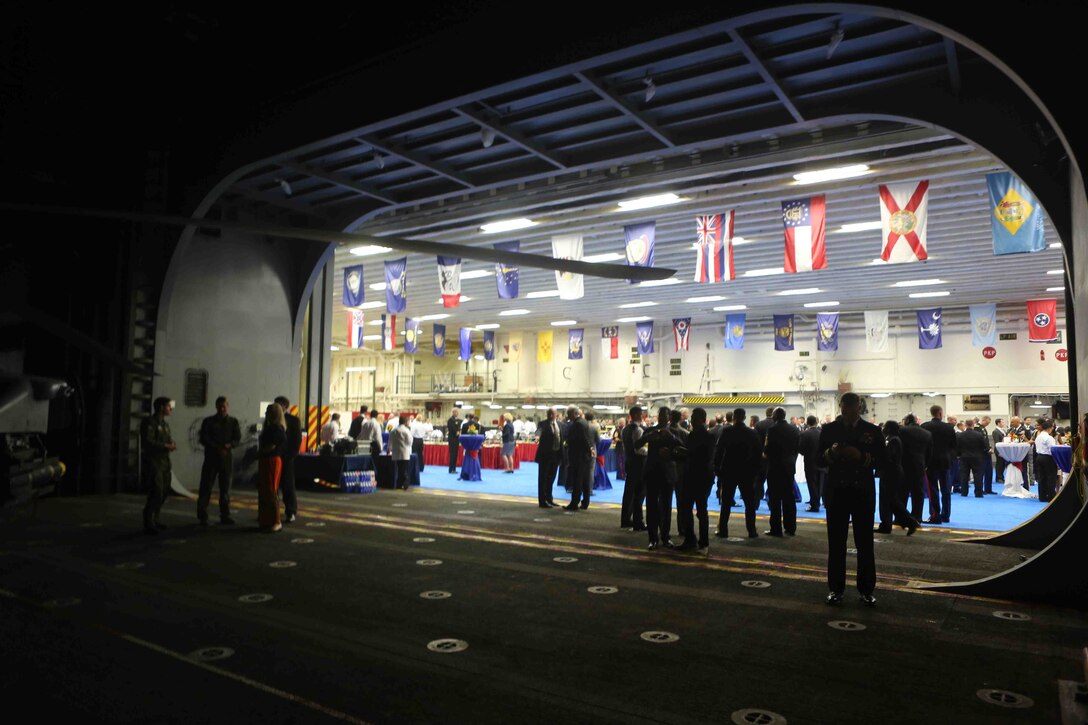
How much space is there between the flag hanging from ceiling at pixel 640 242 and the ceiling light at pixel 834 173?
299 cm

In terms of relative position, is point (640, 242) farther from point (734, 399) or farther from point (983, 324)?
point (734, 399)

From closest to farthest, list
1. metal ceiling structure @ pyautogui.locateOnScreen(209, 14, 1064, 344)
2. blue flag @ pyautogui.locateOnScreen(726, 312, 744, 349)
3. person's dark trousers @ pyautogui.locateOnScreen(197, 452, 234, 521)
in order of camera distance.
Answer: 1. metal ceiling structure @ pyautogui.locateOnScreen(209, 14, 1064, 344)
2. person's dark trousers @ pyautogui.locateOnScreen(197, 452, 234, 521)
3. blue flag @ pyautogui.locateOnScreen(726, 312, 744, 349)

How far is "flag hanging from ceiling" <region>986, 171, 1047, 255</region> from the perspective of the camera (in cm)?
1028

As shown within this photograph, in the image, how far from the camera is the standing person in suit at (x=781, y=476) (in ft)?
29.2

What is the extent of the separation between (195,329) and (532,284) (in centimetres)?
1192

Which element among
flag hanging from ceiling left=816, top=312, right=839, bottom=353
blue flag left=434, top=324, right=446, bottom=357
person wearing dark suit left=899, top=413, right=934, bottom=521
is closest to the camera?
person wearing dark suit left=899, top=413, right=934, bottom=521

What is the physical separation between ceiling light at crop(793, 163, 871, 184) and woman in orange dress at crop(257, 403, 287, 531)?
917 cm

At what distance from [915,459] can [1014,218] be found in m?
4.06

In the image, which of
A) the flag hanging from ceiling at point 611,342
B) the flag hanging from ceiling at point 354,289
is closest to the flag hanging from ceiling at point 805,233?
the flag hanging from ceiling at point 354,289

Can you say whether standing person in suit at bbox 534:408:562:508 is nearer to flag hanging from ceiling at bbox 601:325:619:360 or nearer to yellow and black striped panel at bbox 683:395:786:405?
flag hanging from ceiling at bbox 601:325:619:360

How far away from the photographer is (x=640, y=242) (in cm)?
1405

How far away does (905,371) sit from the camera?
2664 centimetres

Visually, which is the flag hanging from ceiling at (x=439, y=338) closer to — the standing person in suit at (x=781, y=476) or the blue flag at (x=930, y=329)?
the blue flag at (x=930, y=329)

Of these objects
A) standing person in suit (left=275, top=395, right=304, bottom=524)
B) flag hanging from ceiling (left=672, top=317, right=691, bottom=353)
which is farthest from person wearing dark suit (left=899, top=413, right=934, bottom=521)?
flag hanging from ceiling (left=672, top=317, right=691, bottom=353)
